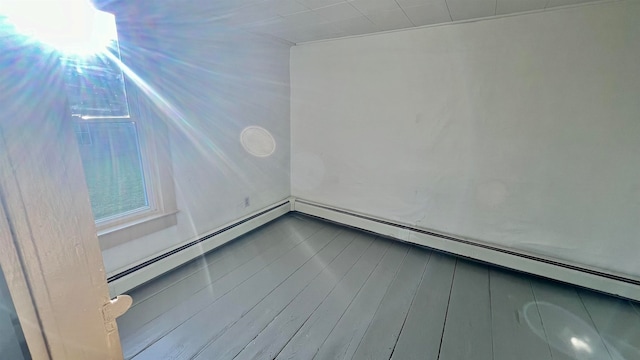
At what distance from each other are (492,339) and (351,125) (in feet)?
6.84

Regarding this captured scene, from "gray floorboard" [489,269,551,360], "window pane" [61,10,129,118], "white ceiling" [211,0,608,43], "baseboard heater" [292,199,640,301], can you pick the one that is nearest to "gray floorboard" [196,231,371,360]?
"baseboard heater" [292,199,640,301]

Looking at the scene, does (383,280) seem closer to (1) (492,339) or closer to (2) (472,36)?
(1) (492,339)

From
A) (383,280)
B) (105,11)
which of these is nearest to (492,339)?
(383,280)

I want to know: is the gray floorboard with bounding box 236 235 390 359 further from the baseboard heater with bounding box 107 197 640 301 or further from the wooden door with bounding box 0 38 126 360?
the wooden door with bounding box 0 38 126 360

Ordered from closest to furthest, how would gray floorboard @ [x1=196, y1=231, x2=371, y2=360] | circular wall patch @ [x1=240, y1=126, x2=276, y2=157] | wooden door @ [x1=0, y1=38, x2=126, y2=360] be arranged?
1. wooden door @ [x1=0, y1=38, x2=126, y2=360]
2. gray floorboard @ [x1=196, y1=231, x2=371, y2=360]
3. circular wall patch @ [x1=240, y1=126, x2=276, y2=157]

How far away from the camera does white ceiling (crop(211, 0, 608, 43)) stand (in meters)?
1.83

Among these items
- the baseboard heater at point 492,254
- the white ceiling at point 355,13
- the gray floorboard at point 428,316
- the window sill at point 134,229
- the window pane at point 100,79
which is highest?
the white ceiling at point 355,13

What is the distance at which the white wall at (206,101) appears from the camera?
1.87 m

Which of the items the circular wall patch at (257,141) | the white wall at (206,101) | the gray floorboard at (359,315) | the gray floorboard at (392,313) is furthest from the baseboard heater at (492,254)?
the white wall at (206,101)

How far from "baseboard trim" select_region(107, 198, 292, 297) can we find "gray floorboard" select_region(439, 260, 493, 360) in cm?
194

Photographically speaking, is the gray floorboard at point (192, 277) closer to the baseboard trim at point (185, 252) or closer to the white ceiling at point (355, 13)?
→ the baseboard trim at point (185, 252)

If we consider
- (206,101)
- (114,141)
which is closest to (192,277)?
(114,141)

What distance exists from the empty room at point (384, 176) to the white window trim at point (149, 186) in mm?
13

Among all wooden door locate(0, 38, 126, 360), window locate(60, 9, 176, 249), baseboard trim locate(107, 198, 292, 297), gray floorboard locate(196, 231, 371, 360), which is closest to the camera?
wooden door locate(0, 38, 126, 360)
